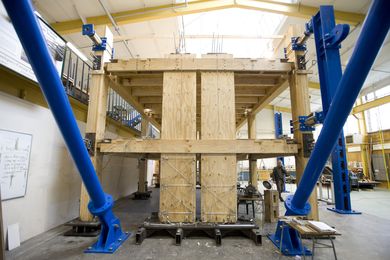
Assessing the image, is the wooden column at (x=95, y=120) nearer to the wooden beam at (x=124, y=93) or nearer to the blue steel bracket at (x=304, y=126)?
the wooden beam at (x=124, y=93)

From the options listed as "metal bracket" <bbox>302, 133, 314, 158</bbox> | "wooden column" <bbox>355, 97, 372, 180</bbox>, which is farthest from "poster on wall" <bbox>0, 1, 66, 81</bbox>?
"wooden column" <bbox>355, 97, 372, 180</bbox>

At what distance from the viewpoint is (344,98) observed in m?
2.19

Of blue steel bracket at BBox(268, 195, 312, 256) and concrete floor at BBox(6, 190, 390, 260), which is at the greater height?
blue steel bracket at BBox(268, 195, 312, 256)

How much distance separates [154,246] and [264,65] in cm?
482

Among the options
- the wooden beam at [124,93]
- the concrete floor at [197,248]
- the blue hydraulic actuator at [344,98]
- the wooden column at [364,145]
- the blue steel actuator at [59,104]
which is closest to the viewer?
the blue hydraulic actuator at [344,98]

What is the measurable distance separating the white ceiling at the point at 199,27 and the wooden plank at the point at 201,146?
499 cm

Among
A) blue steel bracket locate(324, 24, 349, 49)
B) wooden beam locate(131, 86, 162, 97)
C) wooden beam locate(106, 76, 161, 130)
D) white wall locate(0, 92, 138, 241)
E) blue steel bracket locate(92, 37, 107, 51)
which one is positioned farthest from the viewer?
wooden beam locate(131, 86, 162, 97)

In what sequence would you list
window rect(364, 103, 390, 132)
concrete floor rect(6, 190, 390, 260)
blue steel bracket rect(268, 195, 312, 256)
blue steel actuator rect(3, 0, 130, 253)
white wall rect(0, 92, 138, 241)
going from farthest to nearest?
window rect(364, 103, 390, 132) < white wall rect(0, 92, 138, 241) < blue steel bracket rect(268, 195, 312, 256) < concrete floor rect(6, 190, 390, 260) < blue steel actuator rect(3, 0, 130, 253)

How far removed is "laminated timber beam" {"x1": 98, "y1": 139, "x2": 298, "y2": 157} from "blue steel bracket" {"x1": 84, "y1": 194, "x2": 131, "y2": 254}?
4.19ft

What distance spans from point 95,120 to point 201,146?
2.66 m

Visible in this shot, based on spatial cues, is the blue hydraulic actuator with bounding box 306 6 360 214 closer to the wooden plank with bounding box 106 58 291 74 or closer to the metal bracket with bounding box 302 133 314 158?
the metal bracket with bounding box 302 133 314 158

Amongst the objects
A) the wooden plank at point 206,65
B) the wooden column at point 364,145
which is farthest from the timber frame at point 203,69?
the wooden column at point 364,145

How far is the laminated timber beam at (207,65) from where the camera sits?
4898mm

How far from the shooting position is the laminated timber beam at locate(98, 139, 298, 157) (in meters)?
4.58
